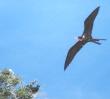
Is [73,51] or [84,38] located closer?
[84,38]

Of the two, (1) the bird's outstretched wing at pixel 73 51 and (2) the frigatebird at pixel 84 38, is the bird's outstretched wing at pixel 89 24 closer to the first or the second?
(2) the frigatebird at pixel 84 38

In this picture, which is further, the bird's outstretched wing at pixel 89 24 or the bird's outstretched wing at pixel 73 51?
the bird's outstretched wing at pixel 73 51

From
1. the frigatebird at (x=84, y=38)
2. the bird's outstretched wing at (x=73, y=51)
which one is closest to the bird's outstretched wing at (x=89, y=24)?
the frigatebird at (x=84, y=38)

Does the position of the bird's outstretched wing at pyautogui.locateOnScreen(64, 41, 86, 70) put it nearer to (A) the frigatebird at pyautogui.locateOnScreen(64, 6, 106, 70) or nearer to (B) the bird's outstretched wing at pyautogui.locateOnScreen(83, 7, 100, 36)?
(A) the frigatebird at pyautogui.locateOnScreen(64, 6, 106, 70)

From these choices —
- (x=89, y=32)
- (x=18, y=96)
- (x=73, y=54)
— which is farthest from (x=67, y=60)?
Result: (x=18, y=96)

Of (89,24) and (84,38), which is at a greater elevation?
(89,24)

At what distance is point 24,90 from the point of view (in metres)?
38.5

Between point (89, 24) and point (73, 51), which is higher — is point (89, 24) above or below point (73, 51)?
above

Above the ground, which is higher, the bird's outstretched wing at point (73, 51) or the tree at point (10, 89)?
the tree at point (10, 89)

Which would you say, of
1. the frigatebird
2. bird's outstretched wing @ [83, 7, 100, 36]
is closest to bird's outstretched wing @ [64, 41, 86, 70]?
the frigatebird

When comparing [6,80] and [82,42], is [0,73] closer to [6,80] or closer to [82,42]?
[6,80]

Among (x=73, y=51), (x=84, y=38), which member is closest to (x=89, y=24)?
(x=84, y=38)

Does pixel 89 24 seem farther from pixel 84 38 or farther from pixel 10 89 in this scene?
pixel 10 89

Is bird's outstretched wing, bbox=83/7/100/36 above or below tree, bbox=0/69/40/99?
below
